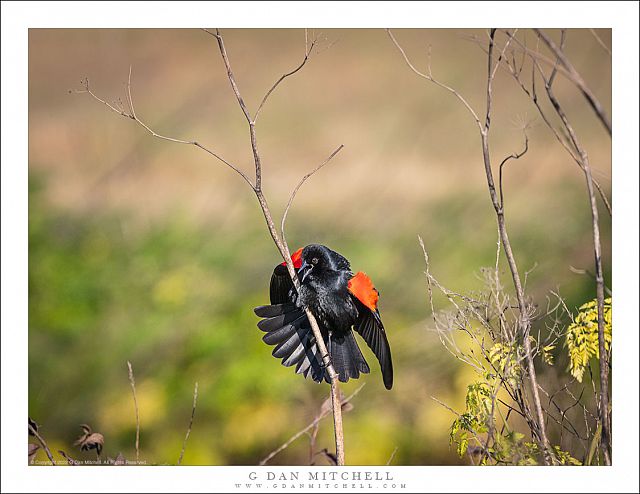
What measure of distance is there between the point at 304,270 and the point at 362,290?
0.25m

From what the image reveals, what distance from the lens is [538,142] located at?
3146 millimetres

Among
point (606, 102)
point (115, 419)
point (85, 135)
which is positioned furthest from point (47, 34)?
point (606, 102)

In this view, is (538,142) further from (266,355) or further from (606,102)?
(266,355)

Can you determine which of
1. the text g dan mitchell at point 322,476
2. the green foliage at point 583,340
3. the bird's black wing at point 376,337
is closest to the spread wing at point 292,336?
the bird's black wing at point 376,337

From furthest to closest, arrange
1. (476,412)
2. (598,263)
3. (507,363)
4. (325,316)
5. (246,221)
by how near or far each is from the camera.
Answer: (246,221) → (325,316) → (476,412) → (507,363) → (598,263)

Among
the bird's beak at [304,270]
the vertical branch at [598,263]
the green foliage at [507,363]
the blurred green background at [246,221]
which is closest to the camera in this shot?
the vertical branch at [598,263]

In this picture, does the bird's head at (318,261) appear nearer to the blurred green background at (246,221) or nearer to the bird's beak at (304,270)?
the bird's beak at (304,270)

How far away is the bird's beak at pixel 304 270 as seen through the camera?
2.74 meters

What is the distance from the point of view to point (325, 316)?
2.75m

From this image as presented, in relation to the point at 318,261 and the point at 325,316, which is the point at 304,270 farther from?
the point at 325,316

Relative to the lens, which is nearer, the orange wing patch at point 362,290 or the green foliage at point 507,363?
the green foliage at point 507,363

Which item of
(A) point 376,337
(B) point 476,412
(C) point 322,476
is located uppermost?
(A) point 376,337

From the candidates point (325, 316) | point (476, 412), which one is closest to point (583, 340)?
point (476, 412)

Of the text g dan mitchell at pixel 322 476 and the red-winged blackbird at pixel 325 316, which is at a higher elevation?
the red-winged blackbird at pixel 325 316
